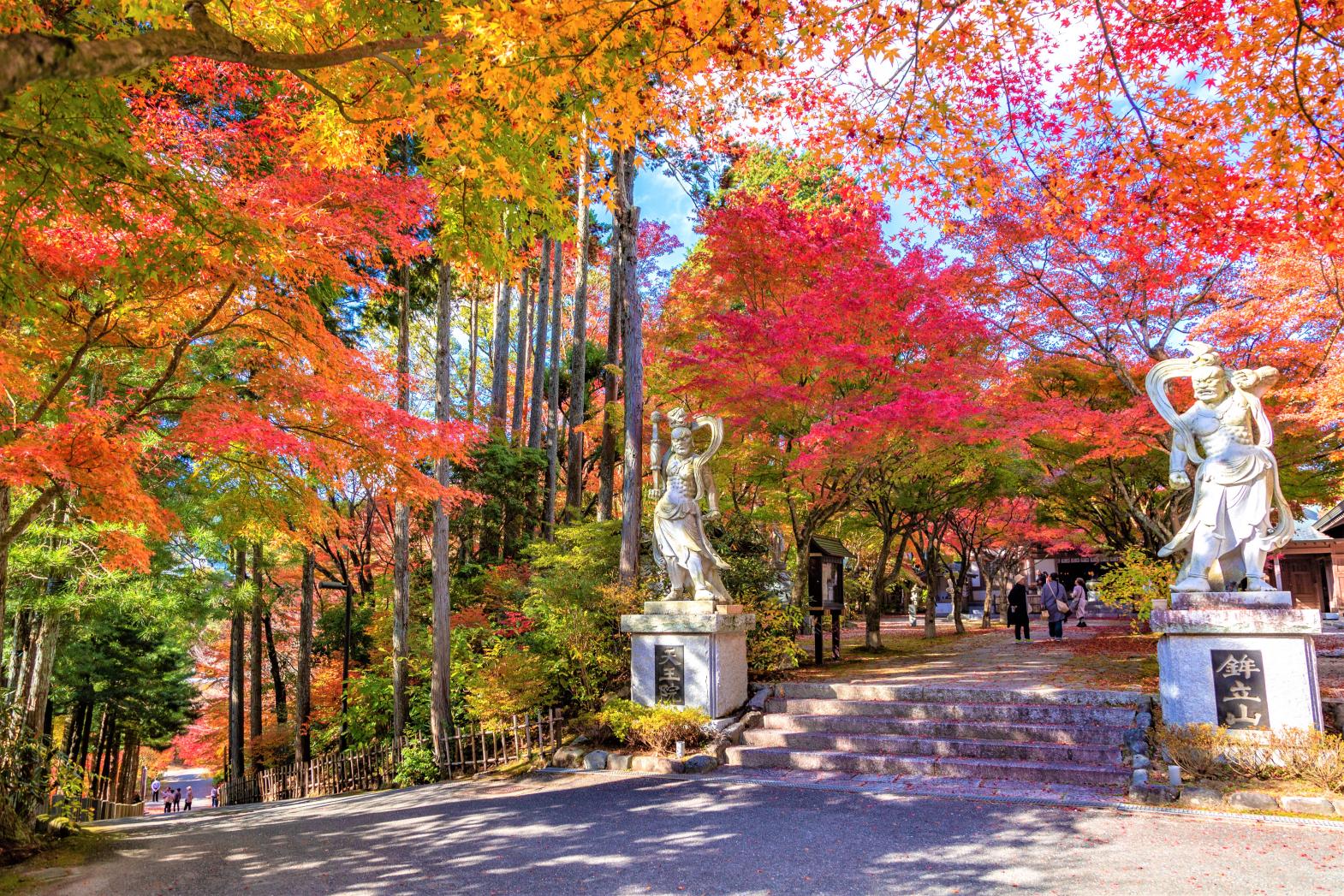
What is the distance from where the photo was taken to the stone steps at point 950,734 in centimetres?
718

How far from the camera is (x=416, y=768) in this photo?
34.1ft

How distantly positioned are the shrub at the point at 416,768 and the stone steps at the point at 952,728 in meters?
4.64

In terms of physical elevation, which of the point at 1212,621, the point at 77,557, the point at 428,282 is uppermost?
the point at 428,282

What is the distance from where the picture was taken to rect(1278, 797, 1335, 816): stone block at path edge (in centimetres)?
567

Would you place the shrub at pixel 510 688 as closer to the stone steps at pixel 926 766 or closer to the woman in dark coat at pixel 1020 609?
the stone steps at pixel 926 766

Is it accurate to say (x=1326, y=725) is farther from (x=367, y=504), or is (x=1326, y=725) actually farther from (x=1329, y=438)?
(x=367, y=504)

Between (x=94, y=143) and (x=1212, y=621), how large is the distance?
905 cm

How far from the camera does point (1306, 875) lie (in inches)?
179

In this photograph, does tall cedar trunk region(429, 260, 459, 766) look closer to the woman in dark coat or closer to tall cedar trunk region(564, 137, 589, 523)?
tall cedar trunk region(564, 137, 589, 523)

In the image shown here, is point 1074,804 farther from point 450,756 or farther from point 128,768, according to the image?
point 128,768

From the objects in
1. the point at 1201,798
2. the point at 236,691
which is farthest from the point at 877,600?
the point at 236,691

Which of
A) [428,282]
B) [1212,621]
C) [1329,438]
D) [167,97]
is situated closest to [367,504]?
[428,282]

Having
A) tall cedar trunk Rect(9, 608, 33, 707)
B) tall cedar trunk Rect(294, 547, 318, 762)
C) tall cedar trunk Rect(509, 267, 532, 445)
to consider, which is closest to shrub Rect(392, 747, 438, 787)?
tall cedar trunk Rect(9, 608, 33, 707)

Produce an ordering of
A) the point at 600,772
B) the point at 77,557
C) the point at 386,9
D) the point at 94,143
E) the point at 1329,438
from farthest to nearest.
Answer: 1. the point at 1329,438
2. the point at 77,557
3. the point at 600,772
4. the point at 386,9
5. the point at 94,143
